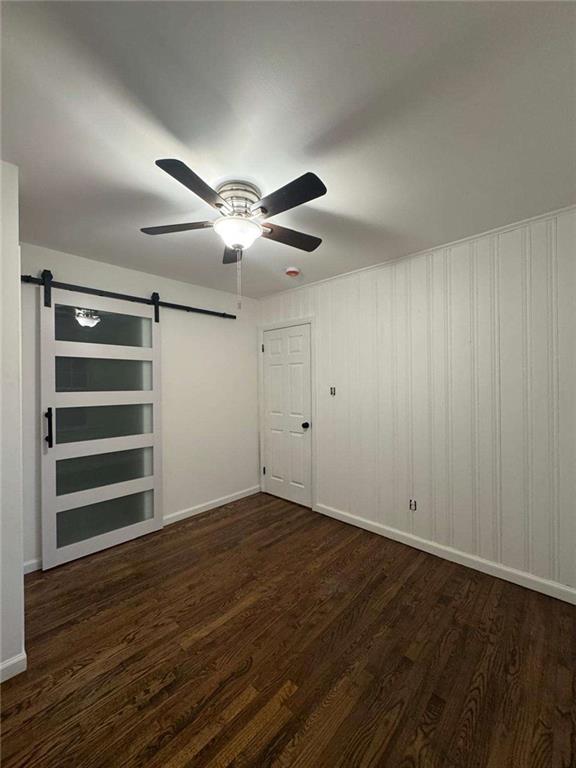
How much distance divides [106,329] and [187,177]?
83.5 inches

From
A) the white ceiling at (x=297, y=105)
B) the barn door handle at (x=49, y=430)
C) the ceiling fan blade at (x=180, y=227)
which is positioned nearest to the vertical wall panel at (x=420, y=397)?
the white ceiling at (x=297, y=105)

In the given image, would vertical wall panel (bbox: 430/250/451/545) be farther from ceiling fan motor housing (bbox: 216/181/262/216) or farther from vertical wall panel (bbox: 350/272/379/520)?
ceiling fan motor housing (bbox: 216/181/262/216)

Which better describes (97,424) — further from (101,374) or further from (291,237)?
(291,237)

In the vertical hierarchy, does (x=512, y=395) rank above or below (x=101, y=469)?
above

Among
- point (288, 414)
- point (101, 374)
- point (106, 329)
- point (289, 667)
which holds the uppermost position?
point (106, 329)

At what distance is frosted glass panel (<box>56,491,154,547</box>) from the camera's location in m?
2.62

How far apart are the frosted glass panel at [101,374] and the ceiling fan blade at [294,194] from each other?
213 cm

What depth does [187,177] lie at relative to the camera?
1238 mm

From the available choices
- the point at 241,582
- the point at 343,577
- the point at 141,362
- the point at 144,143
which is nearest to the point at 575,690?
the point at 343,577

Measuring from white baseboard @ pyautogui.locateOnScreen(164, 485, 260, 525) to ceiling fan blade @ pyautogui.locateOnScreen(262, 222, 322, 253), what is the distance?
2897 millimetres

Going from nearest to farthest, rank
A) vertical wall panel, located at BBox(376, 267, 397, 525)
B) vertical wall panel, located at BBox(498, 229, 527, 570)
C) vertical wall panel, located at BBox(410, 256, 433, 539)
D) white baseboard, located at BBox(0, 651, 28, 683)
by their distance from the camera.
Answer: white baseboard, located at BBox(0, 651, 28, 683) → vertical wall panel, located at BBox(498, 229, 527, 570) → vertical wall panel, located at BBox(410, 256, 433, 539) → vertical wall panel, located at BBox(376, 267, 397, 525)

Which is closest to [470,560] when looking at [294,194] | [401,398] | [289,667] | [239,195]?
[401,398]

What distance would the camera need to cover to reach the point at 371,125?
4.48 ft

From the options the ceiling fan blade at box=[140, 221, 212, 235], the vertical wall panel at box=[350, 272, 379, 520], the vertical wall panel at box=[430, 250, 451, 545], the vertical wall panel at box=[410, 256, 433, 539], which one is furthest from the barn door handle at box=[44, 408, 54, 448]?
the vertical wall panel at box=[430, 250, 451, 545]
